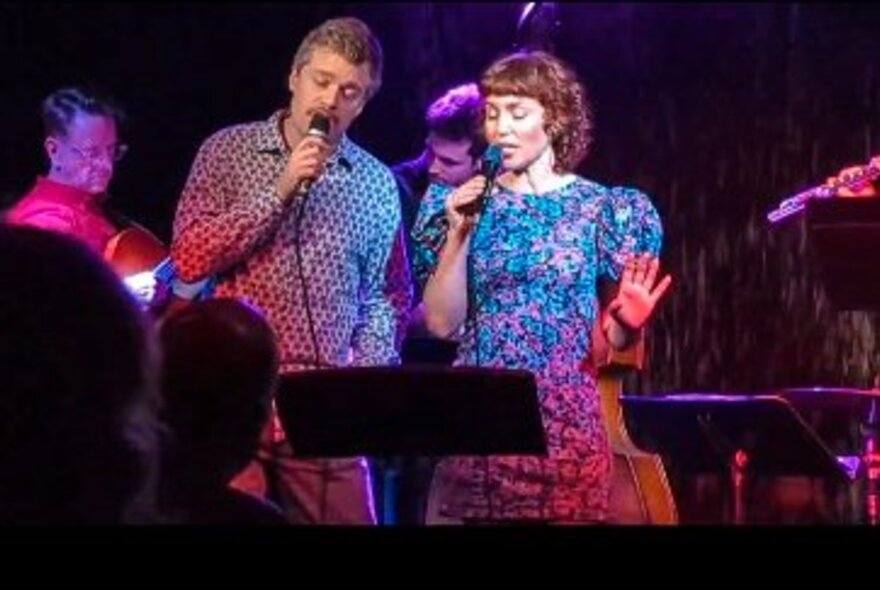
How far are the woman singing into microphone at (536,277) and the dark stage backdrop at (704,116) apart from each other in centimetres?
199

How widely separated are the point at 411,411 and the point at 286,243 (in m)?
0.98

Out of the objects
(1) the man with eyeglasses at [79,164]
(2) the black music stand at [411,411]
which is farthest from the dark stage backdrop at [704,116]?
(2) the black music stand at [411,411]

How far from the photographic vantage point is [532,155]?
4.05 metres

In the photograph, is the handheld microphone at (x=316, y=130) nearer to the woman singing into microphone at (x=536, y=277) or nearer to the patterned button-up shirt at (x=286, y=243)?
the patterned button-up shirt at (x=286, y=243)

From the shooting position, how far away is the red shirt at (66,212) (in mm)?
4391

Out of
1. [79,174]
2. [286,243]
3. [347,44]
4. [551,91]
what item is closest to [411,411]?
[286,243]

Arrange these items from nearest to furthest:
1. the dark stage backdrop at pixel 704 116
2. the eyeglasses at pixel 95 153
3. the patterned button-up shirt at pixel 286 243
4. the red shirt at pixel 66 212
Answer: the patterned button-up shirt at pixel 286 243, the red shirt at pixel 66 212, the eyeglasses at pixel 95 153, the dark stage backdrop at pixel 704 116

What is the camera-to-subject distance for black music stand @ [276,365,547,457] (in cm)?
316

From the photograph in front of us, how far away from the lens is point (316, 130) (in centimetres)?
397

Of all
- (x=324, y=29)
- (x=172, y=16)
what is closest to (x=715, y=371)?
(x=172, y=16)

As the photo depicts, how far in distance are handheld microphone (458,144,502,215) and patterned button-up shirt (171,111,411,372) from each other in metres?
0.33

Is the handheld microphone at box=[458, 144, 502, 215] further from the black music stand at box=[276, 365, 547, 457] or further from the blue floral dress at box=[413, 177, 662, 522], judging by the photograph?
the black music stand at box=[276, 365, 547, 457]

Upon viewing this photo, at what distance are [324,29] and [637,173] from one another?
2.30 meters

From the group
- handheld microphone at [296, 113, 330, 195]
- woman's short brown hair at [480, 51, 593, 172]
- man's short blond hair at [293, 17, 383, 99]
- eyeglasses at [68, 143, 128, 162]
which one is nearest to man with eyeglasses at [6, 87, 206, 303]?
eyeglasses at [68, 143, 128, 162]
